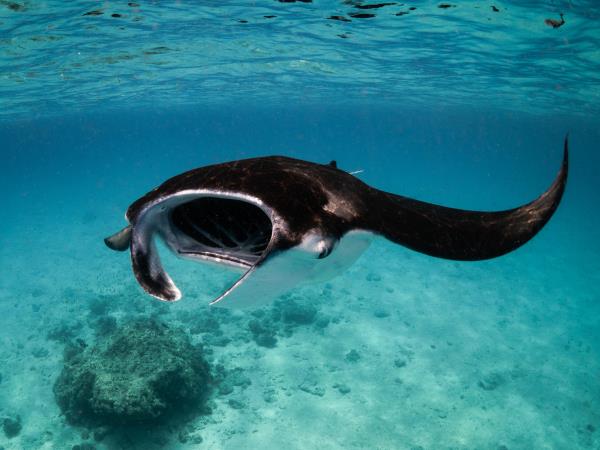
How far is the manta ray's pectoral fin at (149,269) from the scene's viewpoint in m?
2.87

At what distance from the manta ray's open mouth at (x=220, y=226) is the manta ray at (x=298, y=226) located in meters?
0.03

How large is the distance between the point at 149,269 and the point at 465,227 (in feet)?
8.83

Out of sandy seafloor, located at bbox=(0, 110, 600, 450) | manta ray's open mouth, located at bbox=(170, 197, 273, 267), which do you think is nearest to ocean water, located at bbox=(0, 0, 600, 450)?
sandy seafloor, located at bbox=(0, 110, 600, 450)

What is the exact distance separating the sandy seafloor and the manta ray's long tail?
8.63 metres

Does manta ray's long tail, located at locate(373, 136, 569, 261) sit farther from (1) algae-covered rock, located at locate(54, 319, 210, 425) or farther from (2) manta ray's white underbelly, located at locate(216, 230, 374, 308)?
(1) algae-covered rock, located at locate(54, 319, 210, 425)

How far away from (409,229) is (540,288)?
2490 centimetres

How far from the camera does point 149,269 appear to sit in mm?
2979

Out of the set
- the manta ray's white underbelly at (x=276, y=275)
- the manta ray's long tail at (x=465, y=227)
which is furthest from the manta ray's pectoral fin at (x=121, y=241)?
the manta ray's long tail at (x=465, y=227)

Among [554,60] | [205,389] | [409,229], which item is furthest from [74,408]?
[554,60]

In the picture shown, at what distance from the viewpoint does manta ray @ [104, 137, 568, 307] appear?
2449 mm

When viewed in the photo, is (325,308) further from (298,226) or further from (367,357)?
(298,226)

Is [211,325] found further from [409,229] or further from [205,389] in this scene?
[409,229]

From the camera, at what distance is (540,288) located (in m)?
23.3

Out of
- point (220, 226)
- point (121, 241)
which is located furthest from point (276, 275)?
point (220, 226)
